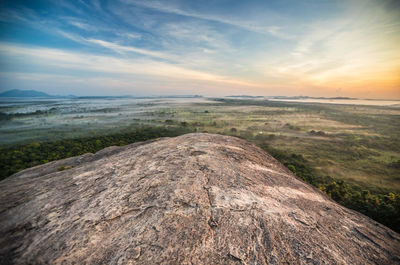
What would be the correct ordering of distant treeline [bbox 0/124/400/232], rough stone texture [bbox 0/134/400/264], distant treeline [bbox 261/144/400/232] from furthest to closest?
distant treeline [bbox 0/124/400/232], distant treeline [bbox 261/144/400/232], rough stone texture [bbox 0/134/400/264]

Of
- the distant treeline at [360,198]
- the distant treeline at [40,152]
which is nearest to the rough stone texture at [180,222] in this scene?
the distant treeline at [360,198]

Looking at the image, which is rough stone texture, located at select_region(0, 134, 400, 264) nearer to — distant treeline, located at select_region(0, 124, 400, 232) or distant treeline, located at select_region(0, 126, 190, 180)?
distant treeline, located at select_region(0, 124, 400, 232)

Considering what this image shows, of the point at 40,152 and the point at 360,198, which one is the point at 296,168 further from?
the point at 40,152

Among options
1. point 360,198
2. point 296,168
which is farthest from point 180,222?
point 296,168

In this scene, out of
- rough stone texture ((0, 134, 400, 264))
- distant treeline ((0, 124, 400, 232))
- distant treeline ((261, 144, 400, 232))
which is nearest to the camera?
rough stone texture ((0, 134, 400, 264))

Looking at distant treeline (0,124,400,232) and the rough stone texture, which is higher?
the rough stone texture

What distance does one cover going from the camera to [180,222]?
580cm

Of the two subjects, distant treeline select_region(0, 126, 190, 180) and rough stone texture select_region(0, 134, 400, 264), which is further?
distant treeline select_region(0, 126, 190, 180)

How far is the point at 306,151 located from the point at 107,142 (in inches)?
2207

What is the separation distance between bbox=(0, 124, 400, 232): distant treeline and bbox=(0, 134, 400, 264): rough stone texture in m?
16.7

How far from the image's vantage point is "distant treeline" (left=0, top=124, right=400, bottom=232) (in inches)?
745

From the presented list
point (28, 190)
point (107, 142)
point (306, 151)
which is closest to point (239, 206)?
point (28, 190)

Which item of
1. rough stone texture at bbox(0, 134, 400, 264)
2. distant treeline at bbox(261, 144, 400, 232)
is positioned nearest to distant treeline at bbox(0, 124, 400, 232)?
distant treeline at bbox(261, 144, 400, 232)

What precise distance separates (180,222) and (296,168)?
34.9 m
